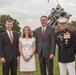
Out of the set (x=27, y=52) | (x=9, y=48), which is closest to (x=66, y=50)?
(x=27, y=52)

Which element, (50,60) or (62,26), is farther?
(50,60)

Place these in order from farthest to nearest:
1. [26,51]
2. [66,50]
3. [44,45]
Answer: [44,45]
[26,51]
[66,50]

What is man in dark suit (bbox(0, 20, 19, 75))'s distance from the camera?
802 centimetres

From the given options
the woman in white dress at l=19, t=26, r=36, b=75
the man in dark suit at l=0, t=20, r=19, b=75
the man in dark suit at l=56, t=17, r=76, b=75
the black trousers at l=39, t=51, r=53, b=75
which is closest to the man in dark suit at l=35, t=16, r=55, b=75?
the black trousers at l=39, t=51, r=53, b=75

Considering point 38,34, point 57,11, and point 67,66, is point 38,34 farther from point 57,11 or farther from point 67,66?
point 57,11

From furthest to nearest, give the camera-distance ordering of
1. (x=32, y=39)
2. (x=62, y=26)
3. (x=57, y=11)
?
(x=57, y=11)
(x=32, y=39)
(x=62, y=26)

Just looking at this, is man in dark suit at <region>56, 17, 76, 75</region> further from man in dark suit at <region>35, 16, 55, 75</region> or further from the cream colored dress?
the cream colored dress

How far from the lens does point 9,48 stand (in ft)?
26.4

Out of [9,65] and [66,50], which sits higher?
[66,50]

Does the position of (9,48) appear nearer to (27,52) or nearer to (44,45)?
(27,52)

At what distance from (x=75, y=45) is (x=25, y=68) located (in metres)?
1.46

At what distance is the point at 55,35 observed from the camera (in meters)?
8.00

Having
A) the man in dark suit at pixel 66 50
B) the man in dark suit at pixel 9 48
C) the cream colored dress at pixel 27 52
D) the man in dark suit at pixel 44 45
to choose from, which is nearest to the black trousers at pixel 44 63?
the man in dark suit at pixel 44 45

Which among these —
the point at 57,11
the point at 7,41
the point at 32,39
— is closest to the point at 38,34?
the point at 32,39
